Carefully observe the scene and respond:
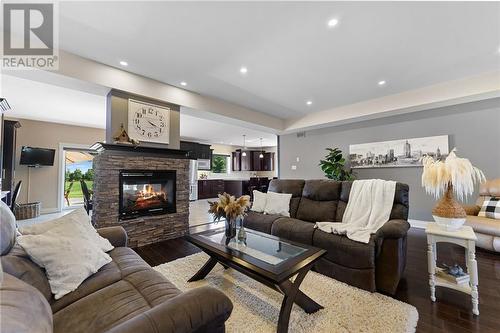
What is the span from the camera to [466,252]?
1.82 metres

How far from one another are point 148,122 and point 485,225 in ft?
17.1

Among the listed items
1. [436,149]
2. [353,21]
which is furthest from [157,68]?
[436,149]

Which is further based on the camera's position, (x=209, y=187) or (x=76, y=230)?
(x=209, y=187)

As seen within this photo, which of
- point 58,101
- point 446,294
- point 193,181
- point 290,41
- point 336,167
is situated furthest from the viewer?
point 193,181

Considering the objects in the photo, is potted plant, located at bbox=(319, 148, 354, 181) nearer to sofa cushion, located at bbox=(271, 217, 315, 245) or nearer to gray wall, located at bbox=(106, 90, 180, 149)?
sofa cushion, located at bbox=(271, 217, 315, 245)

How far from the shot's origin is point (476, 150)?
3783mm

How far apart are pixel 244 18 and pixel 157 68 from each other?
1.68 meters

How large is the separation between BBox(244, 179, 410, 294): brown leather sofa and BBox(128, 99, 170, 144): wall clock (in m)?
2.12

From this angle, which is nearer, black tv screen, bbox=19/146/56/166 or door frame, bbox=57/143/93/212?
black tv screen, bbox=19/146/56/166

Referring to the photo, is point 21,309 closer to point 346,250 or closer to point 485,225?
point 346,250

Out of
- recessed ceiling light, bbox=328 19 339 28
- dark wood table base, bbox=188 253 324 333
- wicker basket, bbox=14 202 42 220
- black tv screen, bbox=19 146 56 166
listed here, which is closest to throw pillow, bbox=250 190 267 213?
dark wood table base, bbox=188 253 324 333

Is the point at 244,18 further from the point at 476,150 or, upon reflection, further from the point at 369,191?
the point at 476,150

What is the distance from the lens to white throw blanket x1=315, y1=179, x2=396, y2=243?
7.60 feet

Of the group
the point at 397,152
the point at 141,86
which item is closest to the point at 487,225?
the point at 397,152
